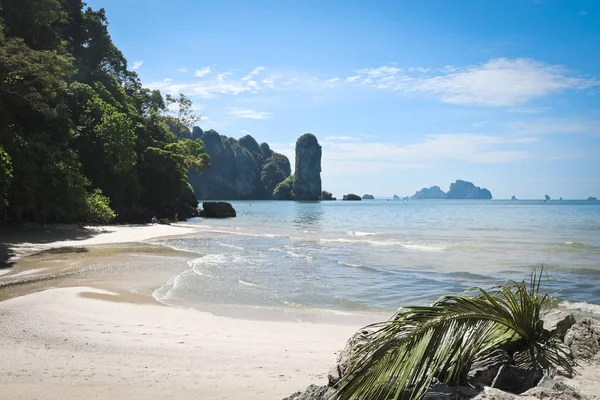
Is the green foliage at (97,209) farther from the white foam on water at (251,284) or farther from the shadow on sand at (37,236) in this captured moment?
the white foam on water at (251,284)

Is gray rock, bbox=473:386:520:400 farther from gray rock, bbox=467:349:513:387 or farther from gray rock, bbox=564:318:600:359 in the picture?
gray rock, bbox=564:318:600:359

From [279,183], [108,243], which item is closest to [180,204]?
[108,243]

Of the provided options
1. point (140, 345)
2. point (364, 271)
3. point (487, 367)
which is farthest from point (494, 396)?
point (364, 271)

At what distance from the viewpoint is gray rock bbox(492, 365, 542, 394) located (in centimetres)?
310

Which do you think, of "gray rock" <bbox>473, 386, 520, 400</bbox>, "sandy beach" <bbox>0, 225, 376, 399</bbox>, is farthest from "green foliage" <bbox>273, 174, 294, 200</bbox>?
"gray rock" <bbox>473, 386, 520, 400</bbox>

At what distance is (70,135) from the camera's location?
98.8 feet

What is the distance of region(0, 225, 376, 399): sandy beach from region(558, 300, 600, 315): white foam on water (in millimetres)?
5485

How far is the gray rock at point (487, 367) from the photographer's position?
312 cm

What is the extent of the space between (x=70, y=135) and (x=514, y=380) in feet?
106

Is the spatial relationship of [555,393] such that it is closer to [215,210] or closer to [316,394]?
[316,394]

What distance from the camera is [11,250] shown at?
1883 centimetres

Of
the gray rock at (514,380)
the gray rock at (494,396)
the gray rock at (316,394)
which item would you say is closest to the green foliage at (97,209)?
the gray rock at (316,394)

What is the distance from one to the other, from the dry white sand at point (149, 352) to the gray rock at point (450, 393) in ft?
8.81

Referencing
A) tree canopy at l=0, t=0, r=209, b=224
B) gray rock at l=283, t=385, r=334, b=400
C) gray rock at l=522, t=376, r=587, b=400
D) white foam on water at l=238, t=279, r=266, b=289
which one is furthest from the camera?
tree canopy at l=0, t=0, r=209, b=224
